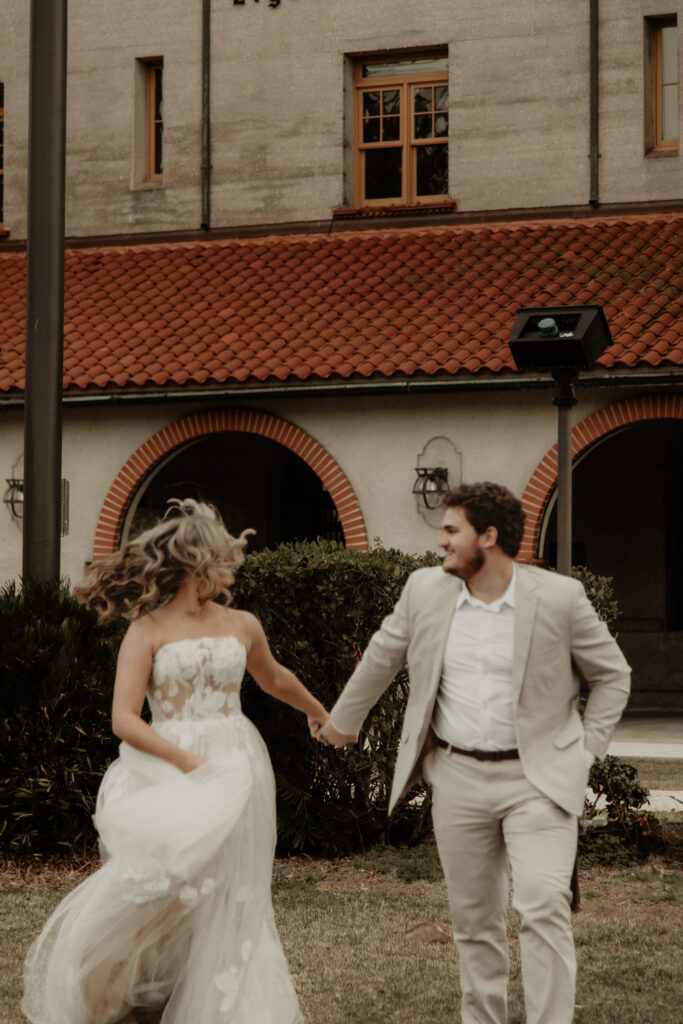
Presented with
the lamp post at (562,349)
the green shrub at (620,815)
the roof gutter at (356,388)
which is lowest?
the green shrub at (620,815)

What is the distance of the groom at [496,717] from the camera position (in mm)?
4652

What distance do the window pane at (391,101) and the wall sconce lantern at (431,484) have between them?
5173mm

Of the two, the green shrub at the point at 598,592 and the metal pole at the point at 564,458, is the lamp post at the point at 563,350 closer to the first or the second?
the metal pole at the point at 564,458

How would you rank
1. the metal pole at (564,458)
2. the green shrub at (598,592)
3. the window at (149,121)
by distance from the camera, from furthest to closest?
the window at (149,121)
the green shrub at (598,592)
the metal pole at (564,458)

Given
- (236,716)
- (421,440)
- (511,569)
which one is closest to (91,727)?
(236,716)

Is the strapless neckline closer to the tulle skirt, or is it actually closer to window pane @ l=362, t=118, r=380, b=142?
the tulle skirt

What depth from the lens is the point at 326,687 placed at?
8.23 metres

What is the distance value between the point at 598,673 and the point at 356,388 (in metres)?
10.1

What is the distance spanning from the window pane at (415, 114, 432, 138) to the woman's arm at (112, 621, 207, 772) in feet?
45.3

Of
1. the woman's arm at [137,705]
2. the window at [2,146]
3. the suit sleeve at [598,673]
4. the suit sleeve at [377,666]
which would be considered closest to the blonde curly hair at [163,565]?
the woman's arm at [137,705]

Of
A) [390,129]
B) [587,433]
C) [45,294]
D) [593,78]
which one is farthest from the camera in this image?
[390,129]

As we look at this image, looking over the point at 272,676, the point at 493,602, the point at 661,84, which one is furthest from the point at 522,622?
the point at 661,84

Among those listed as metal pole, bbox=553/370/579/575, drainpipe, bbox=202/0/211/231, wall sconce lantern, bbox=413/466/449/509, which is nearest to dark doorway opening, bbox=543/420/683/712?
wall sconce lantern, bbox=413/466/449/509

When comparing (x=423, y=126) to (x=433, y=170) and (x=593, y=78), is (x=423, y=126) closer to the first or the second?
(x=433, y=170)
